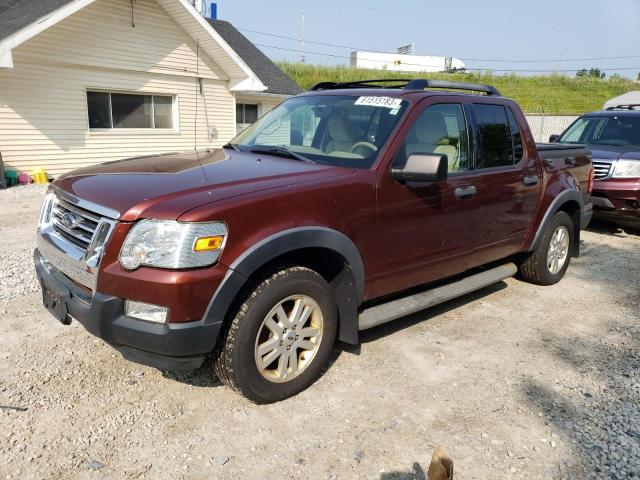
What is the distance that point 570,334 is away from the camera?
4.46 metres

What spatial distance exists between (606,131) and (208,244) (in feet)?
28.7

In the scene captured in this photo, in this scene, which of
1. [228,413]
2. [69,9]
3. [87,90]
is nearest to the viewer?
[228,413]

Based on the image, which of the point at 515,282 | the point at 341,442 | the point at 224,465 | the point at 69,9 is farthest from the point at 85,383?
the point at 69,9

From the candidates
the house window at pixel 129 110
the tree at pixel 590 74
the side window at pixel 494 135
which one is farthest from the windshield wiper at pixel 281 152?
the tree at pixel 590 74

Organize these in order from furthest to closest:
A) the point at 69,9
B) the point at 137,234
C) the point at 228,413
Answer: the point at 69,9 → the point at 228,413 → the point at 137,234

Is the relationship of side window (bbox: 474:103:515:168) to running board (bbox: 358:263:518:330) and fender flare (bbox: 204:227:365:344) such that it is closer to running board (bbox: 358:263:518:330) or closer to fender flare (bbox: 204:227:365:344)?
running board (bbox: 358:263:518:330)

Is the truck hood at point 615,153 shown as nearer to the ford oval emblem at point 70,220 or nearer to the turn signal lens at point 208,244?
the turn signal lens at point 208,244

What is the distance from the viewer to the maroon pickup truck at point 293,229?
2684 mm

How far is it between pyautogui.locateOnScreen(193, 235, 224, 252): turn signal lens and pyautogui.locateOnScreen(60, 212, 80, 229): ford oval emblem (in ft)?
2.91

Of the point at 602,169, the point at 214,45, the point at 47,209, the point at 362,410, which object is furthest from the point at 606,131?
the point at 214,45

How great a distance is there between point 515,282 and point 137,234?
14.8 feet

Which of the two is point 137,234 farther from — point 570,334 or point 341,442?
point 570,334

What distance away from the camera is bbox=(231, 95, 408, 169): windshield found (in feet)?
12.1

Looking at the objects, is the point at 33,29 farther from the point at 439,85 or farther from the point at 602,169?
the point at 602,169
